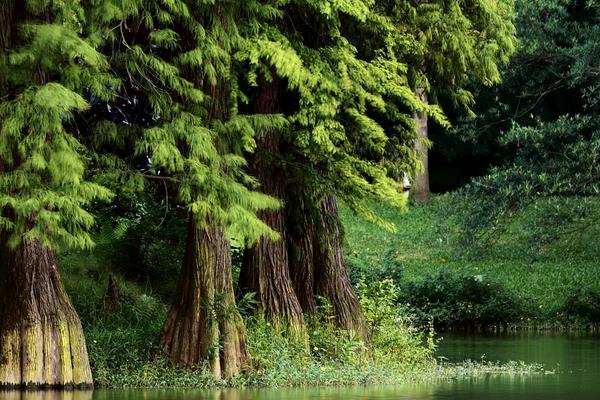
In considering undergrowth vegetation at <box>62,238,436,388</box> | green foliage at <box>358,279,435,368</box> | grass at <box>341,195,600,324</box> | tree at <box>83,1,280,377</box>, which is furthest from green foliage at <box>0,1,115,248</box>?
grass at <box>341,195,600,324</box>

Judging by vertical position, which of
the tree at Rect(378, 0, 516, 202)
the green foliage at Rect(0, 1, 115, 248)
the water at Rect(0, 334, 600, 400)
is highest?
the tree at Rect(378, 0, 516, 202)

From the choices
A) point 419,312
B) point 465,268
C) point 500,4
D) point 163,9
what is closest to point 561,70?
point 465,268

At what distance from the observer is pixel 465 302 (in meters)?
33.3

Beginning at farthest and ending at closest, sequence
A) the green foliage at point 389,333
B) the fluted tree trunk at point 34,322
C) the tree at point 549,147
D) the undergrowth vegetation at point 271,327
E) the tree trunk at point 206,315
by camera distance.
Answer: the tree at point 549,147 < the green foliage at point 389,333 < the undergrowth vegetation at point 271,327 < the tree trunk at point 206,315 < the fluted tree trunk at point 34,322

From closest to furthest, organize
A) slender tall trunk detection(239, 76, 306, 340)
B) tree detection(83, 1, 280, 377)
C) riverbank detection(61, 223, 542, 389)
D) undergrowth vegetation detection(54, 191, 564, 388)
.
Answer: tree detection(83, 1, 280, 377)
riverbank detection(61, 223, 542, 389)
undergrowth vegetation detection(54, 191, 564, 388)
slender tall trunk detection(239, 76, 306, 340)

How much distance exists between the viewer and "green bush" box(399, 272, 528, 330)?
33094mm

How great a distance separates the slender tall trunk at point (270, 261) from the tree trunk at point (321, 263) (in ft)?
2.97

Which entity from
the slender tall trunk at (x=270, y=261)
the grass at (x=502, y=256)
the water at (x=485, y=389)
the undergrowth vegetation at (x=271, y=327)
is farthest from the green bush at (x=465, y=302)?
the slender tall trunk at (x=270, y=261)

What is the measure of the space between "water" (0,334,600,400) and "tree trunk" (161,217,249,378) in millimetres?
932

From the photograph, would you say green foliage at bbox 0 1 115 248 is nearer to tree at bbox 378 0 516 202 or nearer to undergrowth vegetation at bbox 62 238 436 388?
undergrowth vegetation at bbox 62 238 436 388

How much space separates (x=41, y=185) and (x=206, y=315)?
11.0 ft

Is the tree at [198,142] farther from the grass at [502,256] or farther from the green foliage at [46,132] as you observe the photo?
the grass at [502,256]

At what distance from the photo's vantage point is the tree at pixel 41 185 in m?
16.9

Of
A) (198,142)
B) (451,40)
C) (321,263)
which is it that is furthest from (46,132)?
(451,40)
